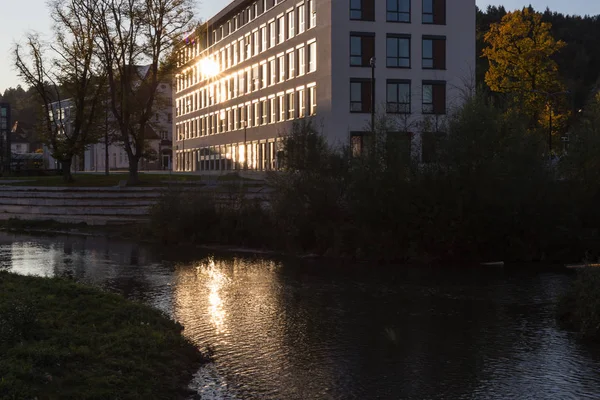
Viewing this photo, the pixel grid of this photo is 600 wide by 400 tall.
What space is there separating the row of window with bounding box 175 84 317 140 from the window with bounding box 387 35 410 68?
20.6ft

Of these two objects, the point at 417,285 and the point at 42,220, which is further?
the point at 42,220

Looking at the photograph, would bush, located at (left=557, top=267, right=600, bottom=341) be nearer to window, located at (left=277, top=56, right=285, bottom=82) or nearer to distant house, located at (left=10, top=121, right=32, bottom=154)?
window, located at (left=277, top=56, right=285, bottom=82)

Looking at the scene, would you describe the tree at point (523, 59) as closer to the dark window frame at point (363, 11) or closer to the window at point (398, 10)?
the window at point (398, 10)

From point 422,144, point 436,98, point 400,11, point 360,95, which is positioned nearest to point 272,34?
point 400,11

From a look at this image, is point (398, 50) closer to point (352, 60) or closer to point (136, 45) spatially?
point (352, 60)

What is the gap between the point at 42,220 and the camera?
43.5 m

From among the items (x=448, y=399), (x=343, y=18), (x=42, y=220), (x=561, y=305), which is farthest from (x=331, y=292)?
(x=343, y=18)

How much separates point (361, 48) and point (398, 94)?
439 cm

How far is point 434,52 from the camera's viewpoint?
56031 millimetres

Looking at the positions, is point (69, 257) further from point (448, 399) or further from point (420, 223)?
point (448, 399)

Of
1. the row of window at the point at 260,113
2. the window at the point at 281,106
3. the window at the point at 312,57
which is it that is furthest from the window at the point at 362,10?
the window at the point at 281,106

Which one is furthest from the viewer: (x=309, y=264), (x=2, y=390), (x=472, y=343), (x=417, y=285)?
(x=309, y=264)

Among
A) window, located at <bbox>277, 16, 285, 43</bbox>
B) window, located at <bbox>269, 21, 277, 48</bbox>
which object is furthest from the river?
window, located at <bbox>269, 21, 277, 48</bbox>

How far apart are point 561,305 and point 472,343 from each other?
10.8 feet
